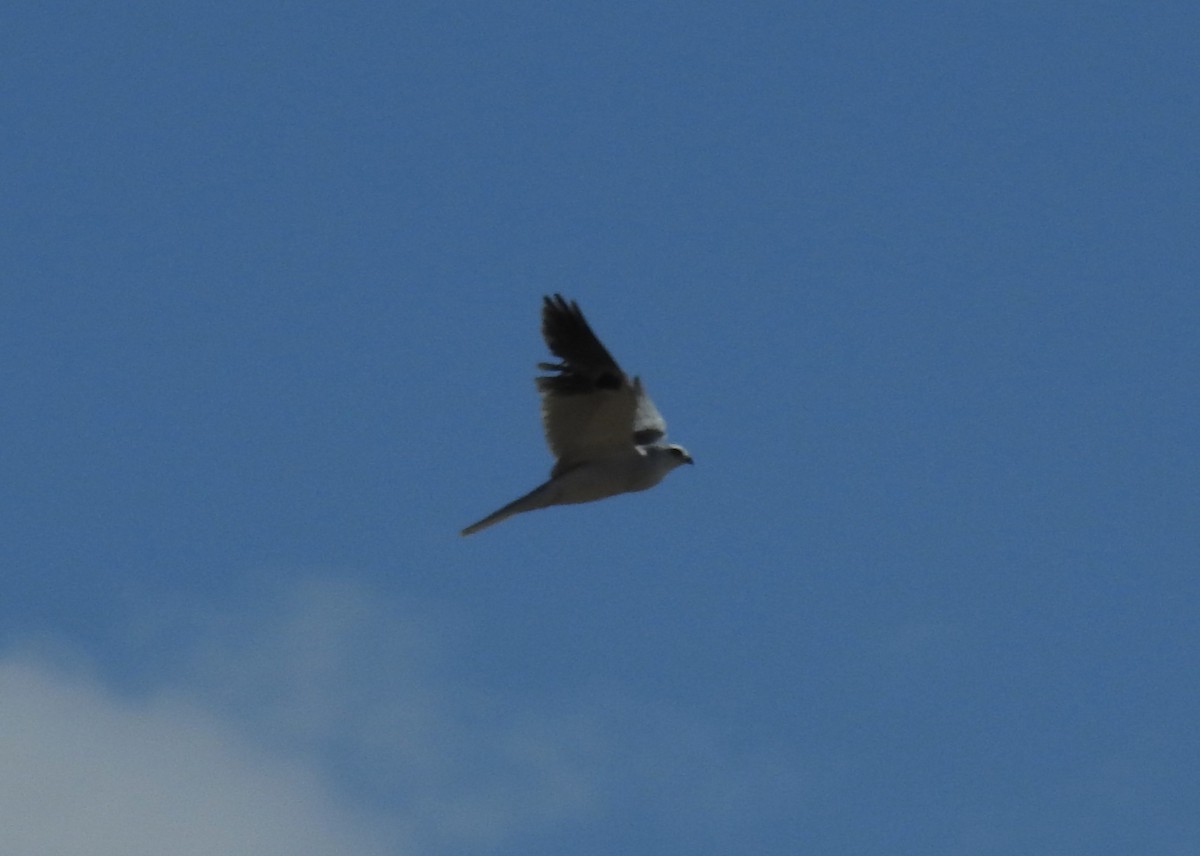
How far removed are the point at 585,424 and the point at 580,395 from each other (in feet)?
1.06

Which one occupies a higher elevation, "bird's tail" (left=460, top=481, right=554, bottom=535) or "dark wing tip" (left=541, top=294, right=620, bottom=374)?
"dark wing tip" (left=541, top=294, right=620, bottom=374)

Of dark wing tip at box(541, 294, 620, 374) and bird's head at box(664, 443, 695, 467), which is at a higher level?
dark wing tip at box(541, 294, 620, 374)

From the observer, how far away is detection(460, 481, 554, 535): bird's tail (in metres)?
17.7

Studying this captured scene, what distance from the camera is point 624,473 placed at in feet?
58.9

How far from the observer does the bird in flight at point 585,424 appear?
17750mm

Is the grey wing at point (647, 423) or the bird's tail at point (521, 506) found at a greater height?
the grey wing at point (647, 423)

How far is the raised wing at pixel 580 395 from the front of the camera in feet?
58.2

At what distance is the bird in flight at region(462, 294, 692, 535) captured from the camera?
699 inches

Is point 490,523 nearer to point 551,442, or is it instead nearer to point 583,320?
point 551,442

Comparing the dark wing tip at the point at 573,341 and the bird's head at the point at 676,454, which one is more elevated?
the dark wing tip at the point at 573,341

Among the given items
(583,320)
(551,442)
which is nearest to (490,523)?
(551,442)

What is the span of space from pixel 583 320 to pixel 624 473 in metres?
1.72

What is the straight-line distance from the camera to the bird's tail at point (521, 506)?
1772 centimetres

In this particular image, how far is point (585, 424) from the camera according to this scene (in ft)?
58.6
